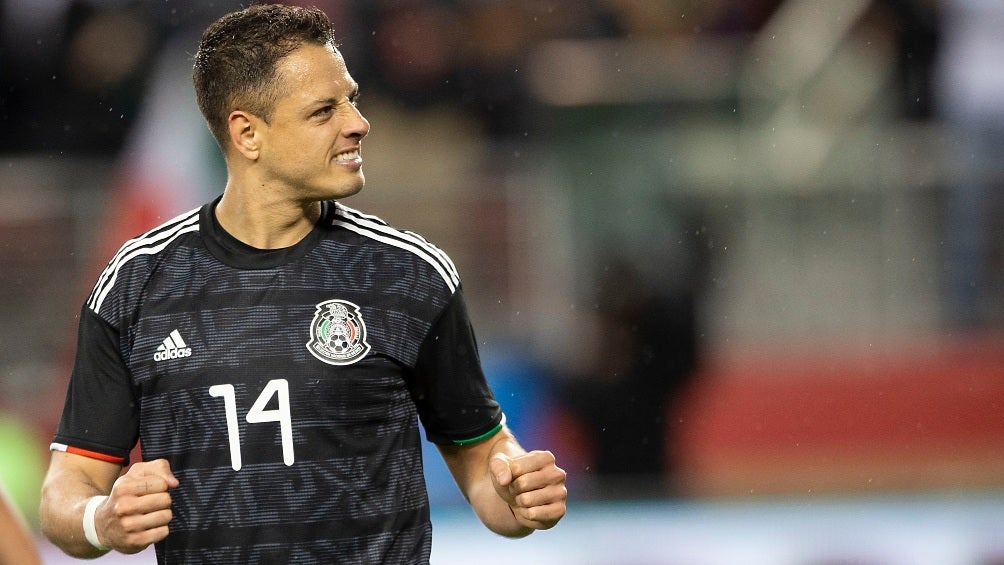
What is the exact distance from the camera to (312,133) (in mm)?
3303

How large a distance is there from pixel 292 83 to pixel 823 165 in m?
6.30

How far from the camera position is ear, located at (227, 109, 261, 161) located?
3.37 m

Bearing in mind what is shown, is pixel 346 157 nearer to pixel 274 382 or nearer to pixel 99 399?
pixel 274 382

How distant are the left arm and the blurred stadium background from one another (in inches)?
193

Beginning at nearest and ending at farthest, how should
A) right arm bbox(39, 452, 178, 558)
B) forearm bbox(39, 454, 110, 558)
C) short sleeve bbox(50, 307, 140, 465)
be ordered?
right arm bbox(39, 452, 178, 558), forearm bbox(39, 454, 110, 558), short sleeve bbox(50, 307, 140, 465)

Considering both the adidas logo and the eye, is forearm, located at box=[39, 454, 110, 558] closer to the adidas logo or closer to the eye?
the adidas logo

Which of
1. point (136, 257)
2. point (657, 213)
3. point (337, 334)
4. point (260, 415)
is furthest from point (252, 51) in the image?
point (657, 213)

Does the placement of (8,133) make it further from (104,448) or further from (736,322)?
(104,448)

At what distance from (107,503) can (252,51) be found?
Answer: 1120 millimetres

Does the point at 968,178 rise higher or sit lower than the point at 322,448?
higher

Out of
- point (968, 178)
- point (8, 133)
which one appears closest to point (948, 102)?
point (968, 178)

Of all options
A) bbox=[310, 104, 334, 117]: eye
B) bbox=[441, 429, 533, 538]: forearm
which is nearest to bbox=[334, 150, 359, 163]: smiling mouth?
bbox=[310, 104, 334, 117]: eye

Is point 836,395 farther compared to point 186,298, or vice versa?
point 836,395

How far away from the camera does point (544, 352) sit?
8602mm
